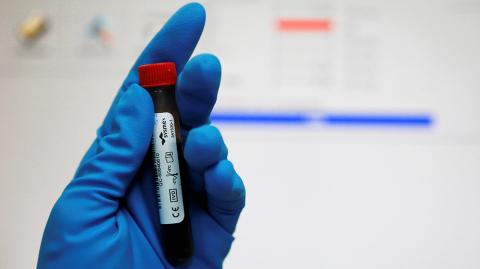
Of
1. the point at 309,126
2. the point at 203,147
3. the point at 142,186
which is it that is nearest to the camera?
the point at 203,147

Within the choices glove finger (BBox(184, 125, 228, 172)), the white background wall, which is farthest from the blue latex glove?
the white background wall

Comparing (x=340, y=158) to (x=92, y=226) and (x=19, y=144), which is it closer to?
(x=92, y=226)

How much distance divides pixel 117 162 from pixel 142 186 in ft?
0.23

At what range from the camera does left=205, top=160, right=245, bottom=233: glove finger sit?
547 millimetres

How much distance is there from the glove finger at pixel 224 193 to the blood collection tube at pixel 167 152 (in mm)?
46

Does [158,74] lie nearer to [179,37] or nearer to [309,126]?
[179,37]

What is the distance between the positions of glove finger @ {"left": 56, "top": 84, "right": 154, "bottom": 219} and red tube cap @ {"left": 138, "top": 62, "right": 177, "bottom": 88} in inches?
1.1

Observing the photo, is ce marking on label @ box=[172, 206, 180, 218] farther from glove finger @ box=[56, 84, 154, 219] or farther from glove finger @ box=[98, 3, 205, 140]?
glove finger @ box=[98, 3, 205, 140]

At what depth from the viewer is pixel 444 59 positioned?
1.03 meters

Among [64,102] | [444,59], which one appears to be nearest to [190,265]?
[64,102]

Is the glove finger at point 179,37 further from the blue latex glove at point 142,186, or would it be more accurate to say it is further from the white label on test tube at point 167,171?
the white label on test tube at point 167,171

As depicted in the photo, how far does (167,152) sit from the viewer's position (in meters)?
0.54

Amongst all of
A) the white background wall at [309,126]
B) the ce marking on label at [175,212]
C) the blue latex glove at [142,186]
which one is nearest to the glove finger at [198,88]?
the blue latex glove at [142,186]

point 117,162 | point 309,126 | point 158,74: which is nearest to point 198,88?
point 158,74
